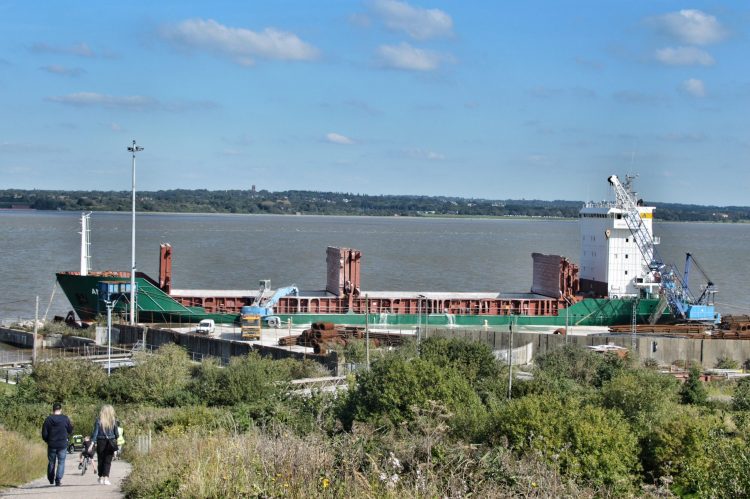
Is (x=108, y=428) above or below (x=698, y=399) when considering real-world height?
above

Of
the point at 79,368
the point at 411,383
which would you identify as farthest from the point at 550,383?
the point at 79,368

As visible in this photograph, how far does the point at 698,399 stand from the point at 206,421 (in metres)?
14.9

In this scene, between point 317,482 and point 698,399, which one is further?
point 698,399

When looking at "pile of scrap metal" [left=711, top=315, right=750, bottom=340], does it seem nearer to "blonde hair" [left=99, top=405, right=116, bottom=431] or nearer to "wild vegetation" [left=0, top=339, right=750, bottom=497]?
"wild vegetation" [left=0, top=339, right=750, bottom=497]

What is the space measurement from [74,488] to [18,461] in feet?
4.23

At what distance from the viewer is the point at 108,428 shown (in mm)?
13242

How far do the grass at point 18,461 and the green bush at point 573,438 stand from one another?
251 inches

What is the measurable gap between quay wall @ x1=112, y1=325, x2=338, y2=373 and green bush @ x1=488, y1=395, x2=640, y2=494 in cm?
1909

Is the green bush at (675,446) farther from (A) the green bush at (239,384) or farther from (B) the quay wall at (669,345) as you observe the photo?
(B) the quay wall at (669,345)

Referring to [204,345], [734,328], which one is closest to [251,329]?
[204,345]

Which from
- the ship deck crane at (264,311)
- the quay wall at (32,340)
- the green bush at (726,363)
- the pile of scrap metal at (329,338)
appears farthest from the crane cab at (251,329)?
the green bush at (726,363)

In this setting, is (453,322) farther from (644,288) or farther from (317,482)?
(317,482)

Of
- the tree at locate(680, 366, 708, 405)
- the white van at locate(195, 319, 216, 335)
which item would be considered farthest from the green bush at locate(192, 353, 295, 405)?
the white van at locate(195, 319, 216, 335)

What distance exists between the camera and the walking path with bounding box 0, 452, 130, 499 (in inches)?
499
